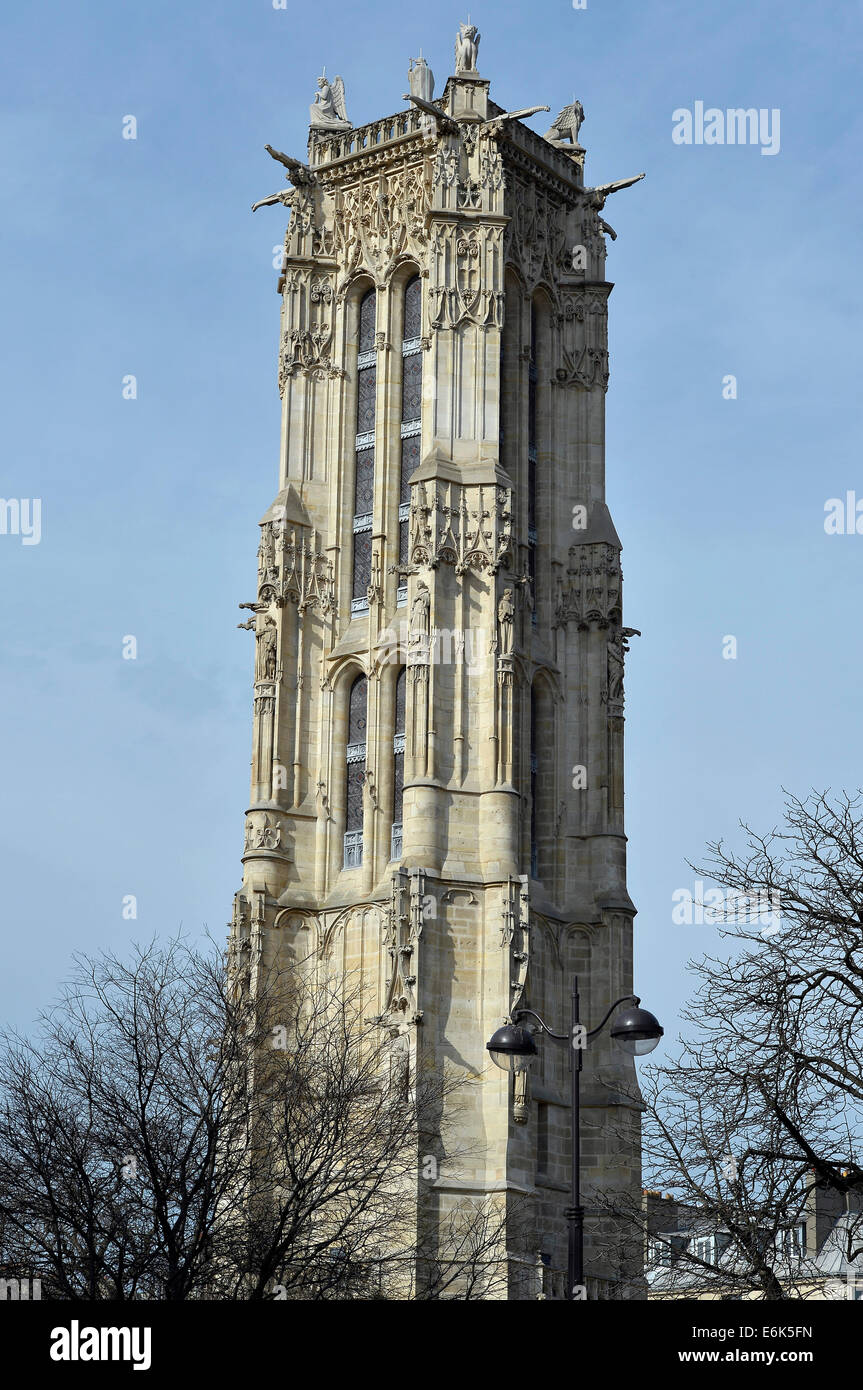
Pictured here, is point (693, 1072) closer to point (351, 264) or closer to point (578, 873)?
point (578, 873)

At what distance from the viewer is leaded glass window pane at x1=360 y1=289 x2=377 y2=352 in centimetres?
5509

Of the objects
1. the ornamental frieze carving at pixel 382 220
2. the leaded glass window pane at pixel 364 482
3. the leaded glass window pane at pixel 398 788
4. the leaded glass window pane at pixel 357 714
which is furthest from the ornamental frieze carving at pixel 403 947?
the ornamental frieze carving at pixel 382 220

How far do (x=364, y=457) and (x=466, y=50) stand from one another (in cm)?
959

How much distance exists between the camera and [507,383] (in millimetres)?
53812

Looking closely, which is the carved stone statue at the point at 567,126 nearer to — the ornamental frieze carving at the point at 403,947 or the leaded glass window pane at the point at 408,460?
the leaded glass window pane at the point at 408,460

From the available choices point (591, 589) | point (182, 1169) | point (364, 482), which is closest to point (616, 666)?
point (591, 589)

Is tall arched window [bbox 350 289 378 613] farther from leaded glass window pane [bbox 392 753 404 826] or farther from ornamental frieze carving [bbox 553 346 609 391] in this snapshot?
ornamental frieze carving [bbox 553 346 609 391]

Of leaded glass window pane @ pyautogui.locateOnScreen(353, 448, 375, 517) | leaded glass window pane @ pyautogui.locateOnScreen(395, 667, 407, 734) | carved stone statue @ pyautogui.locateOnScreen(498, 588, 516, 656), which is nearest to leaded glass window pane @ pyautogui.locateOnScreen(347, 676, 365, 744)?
leaded glass window pane @ pyautogui.locateOnScreen(395, 667, 407, 734)

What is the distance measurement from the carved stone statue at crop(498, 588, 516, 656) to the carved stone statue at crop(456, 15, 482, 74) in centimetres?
1284

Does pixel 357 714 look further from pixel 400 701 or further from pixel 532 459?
pixel 532 459

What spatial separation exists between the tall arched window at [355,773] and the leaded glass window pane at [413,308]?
26.9ft

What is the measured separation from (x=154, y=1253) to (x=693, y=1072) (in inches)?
299

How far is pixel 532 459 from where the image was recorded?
179 feet
